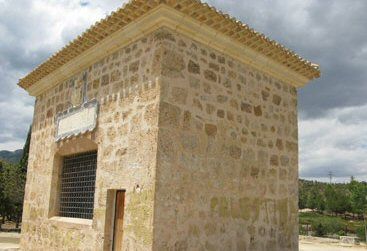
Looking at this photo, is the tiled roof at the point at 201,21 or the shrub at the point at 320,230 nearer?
the tiled roof at the point at 201,21

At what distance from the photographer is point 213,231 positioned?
15.5 feet

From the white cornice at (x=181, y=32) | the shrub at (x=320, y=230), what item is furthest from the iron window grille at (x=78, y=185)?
the shrub at (x=320, y=230)

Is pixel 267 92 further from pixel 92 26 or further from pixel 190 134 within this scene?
pixel 92 26

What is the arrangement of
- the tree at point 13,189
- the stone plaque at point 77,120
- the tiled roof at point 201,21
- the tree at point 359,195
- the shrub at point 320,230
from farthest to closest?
the tree at point 359,195 < the shrub at point 320,230 < the tree at point 13,189 < the stone plaque at point 77,120 < the tiled roof at point 201,21

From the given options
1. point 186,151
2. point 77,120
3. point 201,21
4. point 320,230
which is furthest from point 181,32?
point 320,230

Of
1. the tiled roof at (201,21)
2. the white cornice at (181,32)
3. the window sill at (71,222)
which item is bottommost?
the window sill at (71,222)

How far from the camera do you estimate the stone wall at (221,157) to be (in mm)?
4410

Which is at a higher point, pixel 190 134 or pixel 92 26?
pixel 92 26

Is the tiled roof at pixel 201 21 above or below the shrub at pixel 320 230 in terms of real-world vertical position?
above

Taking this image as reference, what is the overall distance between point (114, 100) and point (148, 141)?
1064mm

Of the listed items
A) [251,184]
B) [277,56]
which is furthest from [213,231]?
[277,56]

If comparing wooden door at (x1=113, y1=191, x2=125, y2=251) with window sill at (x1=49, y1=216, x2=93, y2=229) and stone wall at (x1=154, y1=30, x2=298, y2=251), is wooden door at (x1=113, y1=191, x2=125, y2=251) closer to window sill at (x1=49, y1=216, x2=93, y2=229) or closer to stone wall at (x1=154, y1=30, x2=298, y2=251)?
window sill at (x1=49, y1=216, x2=93, y2=229)

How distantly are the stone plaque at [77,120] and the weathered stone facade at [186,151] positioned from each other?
0.46 feet

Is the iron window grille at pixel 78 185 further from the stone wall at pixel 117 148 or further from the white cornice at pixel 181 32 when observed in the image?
the white cornice at pixel 181 32
